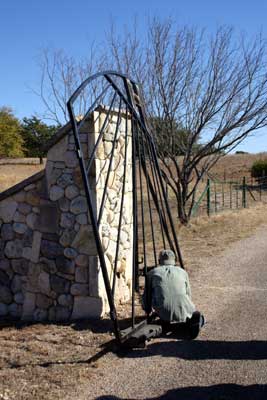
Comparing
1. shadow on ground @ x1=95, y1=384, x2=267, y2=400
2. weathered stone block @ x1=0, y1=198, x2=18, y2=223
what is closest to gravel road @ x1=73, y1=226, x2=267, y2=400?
shadow on ground @ x1=95, y1=384, x2=267, y2=400

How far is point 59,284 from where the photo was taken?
678cm

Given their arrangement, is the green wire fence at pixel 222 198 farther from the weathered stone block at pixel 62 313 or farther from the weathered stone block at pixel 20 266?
the weathered stone block at pixel 62 313

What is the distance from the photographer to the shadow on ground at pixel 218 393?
4.39m

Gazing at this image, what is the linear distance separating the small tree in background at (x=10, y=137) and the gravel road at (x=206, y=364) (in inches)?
1755

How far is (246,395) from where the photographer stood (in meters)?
4.43

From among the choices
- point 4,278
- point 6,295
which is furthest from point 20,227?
point 6,295

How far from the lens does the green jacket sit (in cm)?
593

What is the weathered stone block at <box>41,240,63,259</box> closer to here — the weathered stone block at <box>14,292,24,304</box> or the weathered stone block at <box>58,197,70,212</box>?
the weathered stone block at <box>58,197,70,212</box>

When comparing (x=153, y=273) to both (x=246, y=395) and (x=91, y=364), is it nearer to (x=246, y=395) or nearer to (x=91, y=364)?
(x=91, y=364)

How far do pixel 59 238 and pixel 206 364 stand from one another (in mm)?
2573

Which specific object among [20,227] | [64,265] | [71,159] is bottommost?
[64,265]

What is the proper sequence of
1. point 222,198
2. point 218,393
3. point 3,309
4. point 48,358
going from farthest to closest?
point 222,198
point 3,309
point 48,358
point 218,393

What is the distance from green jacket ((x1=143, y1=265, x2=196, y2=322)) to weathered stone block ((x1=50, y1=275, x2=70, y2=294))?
46.9 inches

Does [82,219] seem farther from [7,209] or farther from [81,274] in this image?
[7,209]
